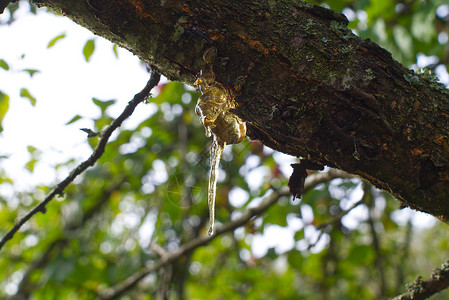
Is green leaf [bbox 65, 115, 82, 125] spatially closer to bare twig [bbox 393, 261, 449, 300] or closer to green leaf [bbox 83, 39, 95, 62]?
green leaf [bbox 83, 39, 95, 62]

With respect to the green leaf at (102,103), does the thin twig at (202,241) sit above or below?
below

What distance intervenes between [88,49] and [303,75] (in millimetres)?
1250

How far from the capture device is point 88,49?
5.71ft

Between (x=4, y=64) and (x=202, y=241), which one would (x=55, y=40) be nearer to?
(x=4, y=64)

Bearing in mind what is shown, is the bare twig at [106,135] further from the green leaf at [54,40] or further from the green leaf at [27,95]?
the green leaf at [54,40]

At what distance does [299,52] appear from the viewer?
80cm

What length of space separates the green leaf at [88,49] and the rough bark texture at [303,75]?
0.90m

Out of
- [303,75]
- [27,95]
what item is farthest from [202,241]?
[303,75]


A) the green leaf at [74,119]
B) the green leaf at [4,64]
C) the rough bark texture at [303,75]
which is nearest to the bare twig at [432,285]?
the rough bark texture at [303,75]

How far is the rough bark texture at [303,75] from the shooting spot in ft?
2.61

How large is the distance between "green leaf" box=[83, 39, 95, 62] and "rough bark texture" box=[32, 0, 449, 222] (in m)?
0.90

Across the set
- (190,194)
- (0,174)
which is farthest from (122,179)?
(0,174)

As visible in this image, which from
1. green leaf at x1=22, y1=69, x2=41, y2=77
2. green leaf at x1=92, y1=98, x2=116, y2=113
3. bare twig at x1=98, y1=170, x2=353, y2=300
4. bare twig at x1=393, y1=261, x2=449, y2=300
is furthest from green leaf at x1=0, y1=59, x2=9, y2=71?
bare twig at x1=393, y1=261, x2=449, y2=300

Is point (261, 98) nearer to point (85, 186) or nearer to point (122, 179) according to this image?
point (122, 179)
